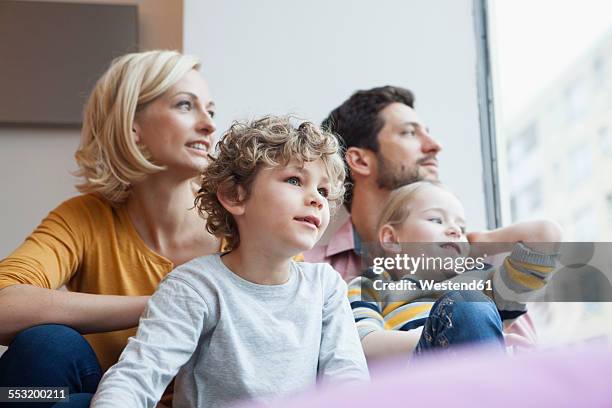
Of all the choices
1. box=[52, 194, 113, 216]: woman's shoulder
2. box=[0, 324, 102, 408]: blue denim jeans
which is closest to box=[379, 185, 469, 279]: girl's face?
box=[52, 194, 113, 216]: woman's shoulder

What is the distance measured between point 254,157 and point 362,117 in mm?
938

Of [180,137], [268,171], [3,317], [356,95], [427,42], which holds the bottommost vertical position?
[3,317]

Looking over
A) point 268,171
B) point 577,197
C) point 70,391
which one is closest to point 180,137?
point 268,171

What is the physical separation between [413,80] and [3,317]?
145 centimetres

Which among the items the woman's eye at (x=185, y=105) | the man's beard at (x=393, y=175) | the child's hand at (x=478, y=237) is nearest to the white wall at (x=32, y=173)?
the woman's eye at (x=185, y=105)

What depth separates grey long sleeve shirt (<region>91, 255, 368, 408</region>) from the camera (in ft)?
3.85

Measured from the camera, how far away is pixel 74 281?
5.49ft

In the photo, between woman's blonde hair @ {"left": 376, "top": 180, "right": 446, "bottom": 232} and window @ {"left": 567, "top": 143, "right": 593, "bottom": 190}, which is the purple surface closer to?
woman's blonde hair @ {"left": 376, "top": 180, "right": 446, "bottom": 232}

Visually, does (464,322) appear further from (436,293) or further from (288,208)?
(436,293)

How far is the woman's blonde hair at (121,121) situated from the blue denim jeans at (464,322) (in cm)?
74

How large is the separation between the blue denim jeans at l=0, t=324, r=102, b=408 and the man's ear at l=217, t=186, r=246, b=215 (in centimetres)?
31

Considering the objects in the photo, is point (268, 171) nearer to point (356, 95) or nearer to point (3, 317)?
point (3, 317)

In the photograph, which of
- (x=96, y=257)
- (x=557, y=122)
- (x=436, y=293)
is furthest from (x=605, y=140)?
(x=96, y=257)

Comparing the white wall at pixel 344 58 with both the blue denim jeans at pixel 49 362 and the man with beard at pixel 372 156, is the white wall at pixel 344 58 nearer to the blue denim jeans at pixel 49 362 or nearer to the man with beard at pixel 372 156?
the man with beard at pixel 372 156
